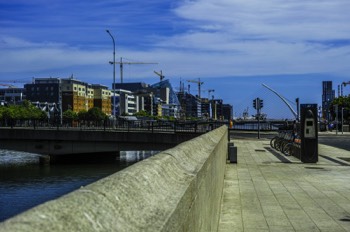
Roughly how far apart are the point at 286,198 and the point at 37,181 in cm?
2698

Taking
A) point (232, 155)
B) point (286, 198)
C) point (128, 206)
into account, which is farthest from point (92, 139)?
point (128, 206)

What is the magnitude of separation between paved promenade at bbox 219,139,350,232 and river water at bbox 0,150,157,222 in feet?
32.0

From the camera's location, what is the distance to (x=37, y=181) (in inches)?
1366

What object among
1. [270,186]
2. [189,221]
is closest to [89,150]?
[270,186]

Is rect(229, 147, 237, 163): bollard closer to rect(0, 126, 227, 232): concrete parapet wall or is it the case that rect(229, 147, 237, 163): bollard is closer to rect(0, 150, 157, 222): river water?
rect(0, 150, 157, 222): river water

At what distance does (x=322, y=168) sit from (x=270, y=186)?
5555 mm

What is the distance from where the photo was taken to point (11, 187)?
3219 centimetres

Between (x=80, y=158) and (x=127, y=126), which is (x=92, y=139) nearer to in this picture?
(x=127, y=126)

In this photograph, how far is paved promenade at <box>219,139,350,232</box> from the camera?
→ 26.9 feet

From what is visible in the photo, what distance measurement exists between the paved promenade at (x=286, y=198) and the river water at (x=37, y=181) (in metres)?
9.75

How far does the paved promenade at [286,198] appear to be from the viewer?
26.9ft

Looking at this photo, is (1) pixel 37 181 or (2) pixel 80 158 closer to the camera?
(1) pixel 37 181

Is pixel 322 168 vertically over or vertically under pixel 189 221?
under

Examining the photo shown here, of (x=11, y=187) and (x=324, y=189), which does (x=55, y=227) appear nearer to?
(x=324, y=189)
